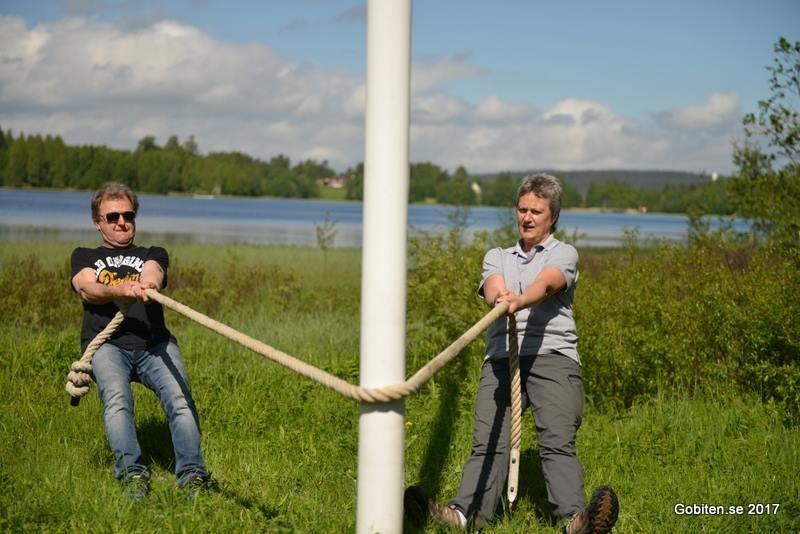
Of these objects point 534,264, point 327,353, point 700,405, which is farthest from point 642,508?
point 327,353

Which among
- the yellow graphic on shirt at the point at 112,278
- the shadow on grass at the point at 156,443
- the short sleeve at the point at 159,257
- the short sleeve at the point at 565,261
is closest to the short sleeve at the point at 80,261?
the yellow graphic on shirt at the point at 112,278

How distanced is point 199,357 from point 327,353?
1.25 meters

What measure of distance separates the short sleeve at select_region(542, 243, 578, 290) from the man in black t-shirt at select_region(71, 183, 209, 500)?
83.9 inches

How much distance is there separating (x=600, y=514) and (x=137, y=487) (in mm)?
2379

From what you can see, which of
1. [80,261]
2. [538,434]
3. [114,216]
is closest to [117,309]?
[80,261]

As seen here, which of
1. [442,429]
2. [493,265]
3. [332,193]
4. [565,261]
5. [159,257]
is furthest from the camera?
[332,193]

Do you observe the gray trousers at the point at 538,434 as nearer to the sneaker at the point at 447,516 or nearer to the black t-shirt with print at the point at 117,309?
the sneaker at the point at 447,516

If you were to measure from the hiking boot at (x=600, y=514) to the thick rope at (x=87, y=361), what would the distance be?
2.63 m

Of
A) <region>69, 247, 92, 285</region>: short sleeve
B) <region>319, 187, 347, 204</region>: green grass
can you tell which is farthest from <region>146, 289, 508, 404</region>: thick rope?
<region>319, 187, 347, 204</region>: green grass

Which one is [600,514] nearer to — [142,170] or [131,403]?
[131,403]

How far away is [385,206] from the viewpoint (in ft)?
10.9

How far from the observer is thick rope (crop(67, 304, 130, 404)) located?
4.64 meters

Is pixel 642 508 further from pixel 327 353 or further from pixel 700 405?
pixel 327 353

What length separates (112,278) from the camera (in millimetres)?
4867
